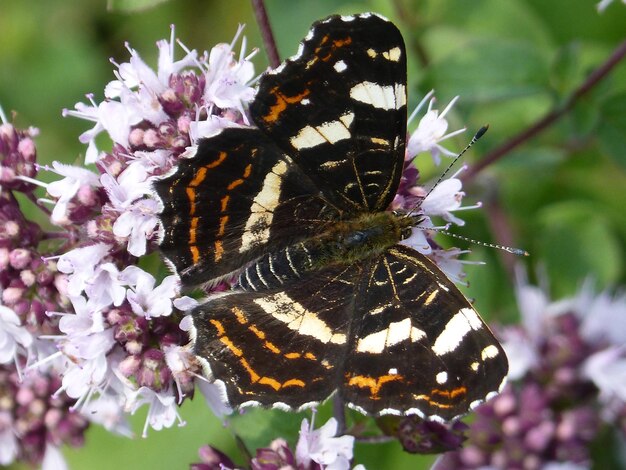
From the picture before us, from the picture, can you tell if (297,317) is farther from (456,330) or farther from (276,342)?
(456,330)

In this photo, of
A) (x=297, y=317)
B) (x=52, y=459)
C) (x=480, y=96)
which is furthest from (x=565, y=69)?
(x=52, y=459)

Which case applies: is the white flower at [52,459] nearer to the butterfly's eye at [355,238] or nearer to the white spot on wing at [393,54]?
the butterfly's eye at [355,238]

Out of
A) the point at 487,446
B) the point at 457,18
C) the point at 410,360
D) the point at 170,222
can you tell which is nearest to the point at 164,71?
the point at 170,222

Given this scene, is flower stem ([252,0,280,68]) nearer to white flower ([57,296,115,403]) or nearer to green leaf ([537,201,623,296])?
white flower ([57,296,115,403])

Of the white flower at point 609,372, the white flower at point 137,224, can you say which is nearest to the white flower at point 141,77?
the white flower at point 137,224

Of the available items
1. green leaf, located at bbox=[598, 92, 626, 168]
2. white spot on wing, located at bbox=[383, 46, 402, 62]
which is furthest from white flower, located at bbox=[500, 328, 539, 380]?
white spot on wing, located at bbox=[383, 46, 402, 62]

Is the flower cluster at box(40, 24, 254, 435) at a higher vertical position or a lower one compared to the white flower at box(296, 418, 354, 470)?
higher

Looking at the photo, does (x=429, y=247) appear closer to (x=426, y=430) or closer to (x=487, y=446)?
(x=426, y=430)
